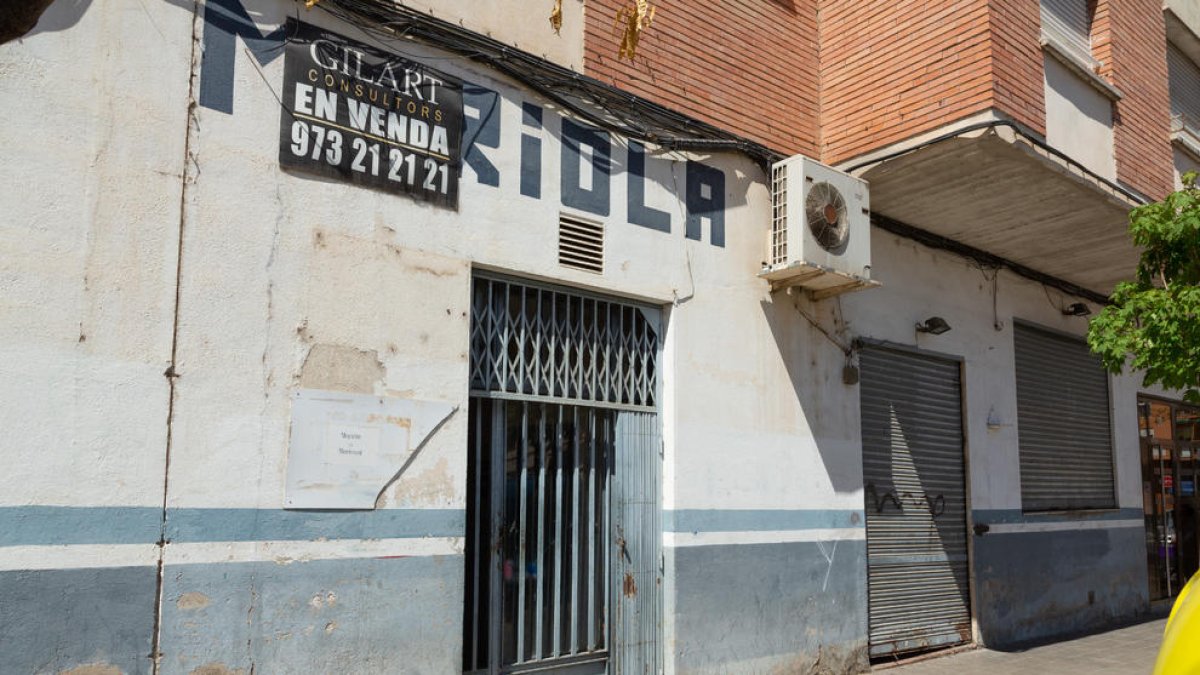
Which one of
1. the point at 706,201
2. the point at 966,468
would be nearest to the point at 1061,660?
the point at 966,468

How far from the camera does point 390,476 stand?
5297 millimetres

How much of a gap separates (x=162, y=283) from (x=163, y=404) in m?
0.62

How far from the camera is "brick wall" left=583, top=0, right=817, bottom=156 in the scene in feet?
22.9

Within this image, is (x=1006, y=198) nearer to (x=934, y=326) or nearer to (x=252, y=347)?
(x=934, y=326)

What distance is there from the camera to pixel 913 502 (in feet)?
29.7

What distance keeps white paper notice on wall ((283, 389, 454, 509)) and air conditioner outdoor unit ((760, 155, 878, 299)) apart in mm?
3520

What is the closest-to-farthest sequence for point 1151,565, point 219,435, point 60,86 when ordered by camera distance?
point 60,86 → point 219,435 → point 1151,565

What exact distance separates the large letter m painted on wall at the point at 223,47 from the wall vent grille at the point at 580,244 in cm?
226

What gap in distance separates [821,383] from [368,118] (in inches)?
184

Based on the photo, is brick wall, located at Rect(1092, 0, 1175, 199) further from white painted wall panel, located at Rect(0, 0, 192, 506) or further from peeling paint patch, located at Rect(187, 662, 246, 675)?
peeling paint patch, located at Rect(187, 662, 246, 675)

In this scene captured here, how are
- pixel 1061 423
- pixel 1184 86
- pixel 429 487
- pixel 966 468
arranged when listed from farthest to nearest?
pixel 1184 86 → pixel 1061 423 → pixel 966 468 → pixel 429 487

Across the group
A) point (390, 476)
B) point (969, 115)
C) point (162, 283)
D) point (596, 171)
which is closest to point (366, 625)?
point (390, 476)

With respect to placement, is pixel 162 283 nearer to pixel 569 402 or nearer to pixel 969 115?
pixel 569 402

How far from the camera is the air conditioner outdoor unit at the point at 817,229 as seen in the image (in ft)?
24.4
